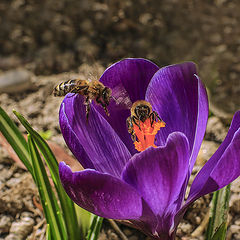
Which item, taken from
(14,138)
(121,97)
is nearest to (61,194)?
(14,138)

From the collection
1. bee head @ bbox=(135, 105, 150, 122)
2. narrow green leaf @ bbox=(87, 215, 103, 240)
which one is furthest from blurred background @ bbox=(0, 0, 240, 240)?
bee head @ bbox=(135, 105, 150, 122)

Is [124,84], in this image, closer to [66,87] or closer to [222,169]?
[66,87]

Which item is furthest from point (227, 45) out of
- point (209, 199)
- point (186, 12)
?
point (209, 199)

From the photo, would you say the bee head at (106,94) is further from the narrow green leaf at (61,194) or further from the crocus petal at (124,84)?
the narrow green leaf at (61,194)

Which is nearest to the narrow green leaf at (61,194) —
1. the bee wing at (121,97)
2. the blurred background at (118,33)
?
the bee wing at (121,97)

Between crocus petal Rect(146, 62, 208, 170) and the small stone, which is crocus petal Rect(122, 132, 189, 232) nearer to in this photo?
crocus petal Rect(146, 62, 208, 170)
